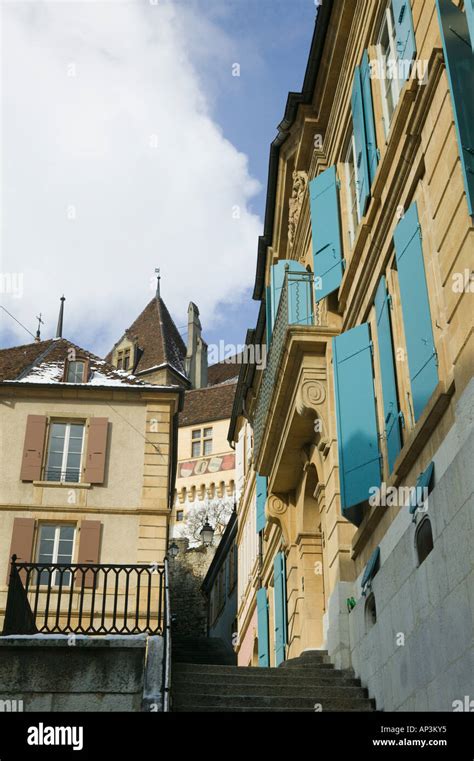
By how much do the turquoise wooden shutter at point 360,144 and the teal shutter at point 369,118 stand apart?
0.08 m

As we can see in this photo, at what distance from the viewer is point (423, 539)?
8906 mm

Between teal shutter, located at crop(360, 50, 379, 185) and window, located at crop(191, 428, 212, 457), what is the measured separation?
62701 millimetres

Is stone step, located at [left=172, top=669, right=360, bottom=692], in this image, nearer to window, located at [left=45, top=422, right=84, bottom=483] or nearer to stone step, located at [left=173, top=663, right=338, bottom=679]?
stone step, located at [left=173, top=663, right=338, bottom=679]

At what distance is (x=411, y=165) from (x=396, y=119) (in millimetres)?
521

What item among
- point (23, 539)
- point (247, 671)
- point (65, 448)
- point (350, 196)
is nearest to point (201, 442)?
point (65, 448)

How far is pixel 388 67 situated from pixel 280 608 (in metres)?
9.40

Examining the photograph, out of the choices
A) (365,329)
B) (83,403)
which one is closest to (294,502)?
(365,329)

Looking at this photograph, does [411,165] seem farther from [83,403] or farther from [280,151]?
[83,403]

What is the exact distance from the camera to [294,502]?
16062mm

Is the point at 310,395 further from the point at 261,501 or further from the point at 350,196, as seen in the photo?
the point at 261,501

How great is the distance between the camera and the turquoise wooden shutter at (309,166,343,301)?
13.3m

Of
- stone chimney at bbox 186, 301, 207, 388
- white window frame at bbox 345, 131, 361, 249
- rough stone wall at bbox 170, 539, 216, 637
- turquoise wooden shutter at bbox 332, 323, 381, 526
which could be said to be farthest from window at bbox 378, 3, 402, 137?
stone chimney at bbox 186, 301, 207, 388

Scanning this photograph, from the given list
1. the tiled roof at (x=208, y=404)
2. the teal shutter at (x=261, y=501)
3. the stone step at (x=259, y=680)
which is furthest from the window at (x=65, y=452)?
the tiled roof at (x=208, y=404)

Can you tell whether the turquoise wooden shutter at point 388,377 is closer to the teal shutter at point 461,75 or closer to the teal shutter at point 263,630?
the teal shutter at point 461,75
